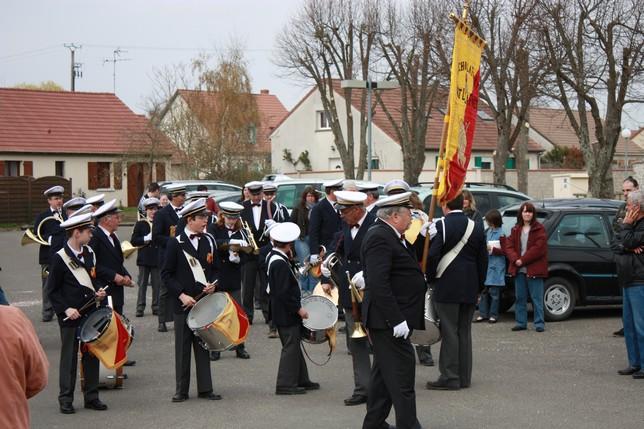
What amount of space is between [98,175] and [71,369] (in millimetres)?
46042

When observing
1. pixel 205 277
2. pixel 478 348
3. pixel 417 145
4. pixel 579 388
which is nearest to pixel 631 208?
pixel 579 388

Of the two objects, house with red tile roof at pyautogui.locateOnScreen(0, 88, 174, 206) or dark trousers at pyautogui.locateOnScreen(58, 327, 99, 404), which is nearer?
dark trousers at pyautogui.locateOnScreen(58, 327, 99, 404)

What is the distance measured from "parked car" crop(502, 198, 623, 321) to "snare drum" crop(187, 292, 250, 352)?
5.93m

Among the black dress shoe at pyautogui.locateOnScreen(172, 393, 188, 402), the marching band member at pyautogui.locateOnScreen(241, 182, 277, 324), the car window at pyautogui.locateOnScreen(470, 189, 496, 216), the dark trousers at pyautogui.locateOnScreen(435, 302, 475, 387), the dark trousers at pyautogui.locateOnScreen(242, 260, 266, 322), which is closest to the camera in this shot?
the black dress shoe at pyautogui.locateOnScreen(172, 393, 188, 402)

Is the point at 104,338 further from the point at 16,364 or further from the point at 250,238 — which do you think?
the point at 16,364

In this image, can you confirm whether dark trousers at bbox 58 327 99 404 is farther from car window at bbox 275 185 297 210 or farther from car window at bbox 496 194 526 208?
car window at bbox 275 185 297 210

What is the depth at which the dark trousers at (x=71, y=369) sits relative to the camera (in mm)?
9219

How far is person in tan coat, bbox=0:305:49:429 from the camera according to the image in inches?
158

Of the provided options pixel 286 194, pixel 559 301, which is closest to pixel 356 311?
pixel 559 301

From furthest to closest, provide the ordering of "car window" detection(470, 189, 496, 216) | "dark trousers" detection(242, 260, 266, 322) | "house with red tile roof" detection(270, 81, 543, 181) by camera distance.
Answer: "house with red tile roof" detection(270, 81, 543, 181)
"car window" detection(470, 189, 496, 216)
"dark trousers" detection(242, 260, 266, 322)

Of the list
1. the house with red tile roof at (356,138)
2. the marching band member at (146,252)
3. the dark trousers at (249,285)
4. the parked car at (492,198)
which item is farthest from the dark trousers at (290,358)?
the house with red tile roof at (356,138)

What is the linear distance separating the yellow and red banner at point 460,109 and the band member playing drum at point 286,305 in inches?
62.3

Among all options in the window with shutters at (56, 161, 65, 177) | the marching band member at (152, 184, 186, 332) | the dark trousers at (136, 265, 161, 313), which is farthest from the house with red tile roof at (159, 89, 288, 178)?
the marching band member at (152, 184, 186, 332)

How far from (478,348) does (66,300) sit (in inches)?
207
